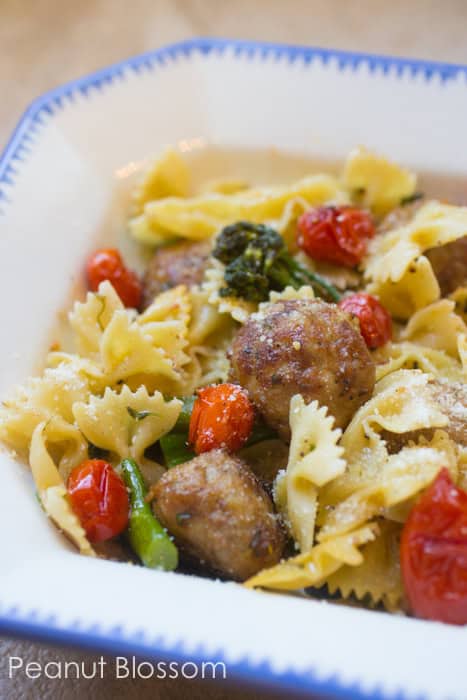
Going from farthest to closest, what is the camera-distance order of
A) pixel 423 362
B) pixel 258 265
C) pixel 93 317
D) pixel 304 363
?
pixel 258 265, pixel 93 317, pixel 423 362, pixel 304 363

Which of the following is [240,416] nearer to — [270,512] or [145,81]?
[270,512]

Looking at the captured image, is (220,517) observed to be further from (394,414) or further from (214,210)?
(214,210)

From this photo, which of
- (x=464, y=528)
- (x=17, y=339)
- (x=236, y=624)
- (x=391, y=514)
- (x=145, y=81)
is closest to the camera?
(x=236, y=624)

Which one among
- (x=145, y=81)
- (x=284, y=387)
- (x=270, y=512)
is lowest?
(x=270, y=512)

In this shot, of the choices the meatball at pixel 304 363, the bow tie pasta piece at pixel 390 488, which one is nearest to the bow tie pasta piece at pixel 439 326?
the meatball at pixel 304 363

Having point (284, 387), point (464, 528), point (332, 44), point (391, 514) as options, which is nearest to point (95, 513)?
point (284, 387)

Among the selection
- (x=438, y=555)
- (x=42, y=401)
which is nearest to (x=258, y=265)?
(x=42, y=401)

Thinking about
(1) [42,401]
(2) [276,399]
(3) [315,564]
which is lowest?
(3) [315,564]
